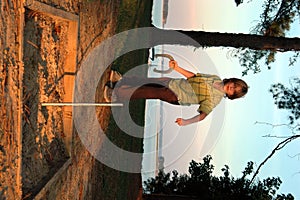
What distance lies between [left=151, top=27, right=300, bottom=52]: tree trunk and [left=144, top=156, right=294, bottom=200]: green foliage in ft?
12.2

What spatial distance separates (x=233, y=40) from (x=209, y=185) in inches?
235

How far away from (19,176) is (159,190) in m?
11.2

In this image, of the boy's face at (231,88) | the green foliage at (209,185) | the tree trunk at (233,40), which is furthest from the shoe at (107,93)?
the green foliage at (209,185)

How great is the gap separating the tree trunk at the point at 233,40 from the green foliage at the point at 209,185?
3.72 m

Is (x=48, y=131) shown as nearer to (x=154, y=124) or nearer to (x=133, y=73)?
(x=133, y=73)

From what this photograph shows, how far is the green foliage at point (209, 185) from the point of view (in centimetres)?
1102

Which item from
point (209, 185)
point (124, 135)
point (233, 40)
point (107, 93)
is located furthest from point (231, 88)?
point (209, 185)

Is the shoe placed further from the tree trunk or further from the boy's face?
the tree trunk

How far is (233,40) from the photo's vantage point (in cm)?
796

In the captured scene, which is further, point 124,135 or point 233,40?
point 124,135

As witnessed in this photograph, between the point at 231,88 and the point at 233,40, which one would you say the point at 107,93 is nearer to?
the point at 231,88

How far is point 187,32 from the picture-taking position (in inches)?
331

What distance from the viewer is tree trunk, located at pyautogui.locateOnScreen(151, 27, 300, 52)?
25.7ft

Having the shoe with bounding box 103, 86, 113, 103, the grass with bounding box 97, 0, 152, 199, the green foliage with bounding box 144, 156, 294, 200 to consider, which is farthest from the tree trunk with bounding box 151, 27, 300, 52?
the green foliage with bounding box 144, 156, 294, 200
